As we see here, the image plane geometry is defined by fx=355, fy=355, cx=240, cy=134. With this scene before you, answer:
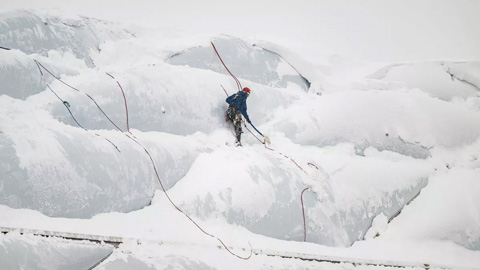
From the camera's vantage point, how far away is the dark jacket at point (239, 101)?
6664mm

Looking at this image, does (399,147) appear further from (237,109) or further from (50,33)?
(50,33)

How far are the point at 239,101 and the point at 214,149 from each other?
3.62 feet

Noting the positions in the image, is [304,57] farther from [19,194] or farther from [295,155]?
[19,194]

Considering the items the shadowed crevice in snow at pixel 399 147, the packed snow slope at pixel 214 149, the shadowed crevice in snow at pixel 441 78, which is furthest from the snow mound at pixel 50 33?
the shadowed crevice in snow at pixel 441 78

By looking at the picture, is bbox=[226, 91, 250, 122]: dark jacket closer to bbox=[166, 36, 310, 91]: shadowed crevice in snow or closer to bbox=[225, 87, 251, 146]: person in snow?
bbox=[225, 87, 251, 146]: person in snow

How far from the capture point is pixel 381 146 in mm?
7270

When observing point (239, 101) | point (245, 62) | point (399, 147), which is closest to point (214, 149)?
point (239, 101)

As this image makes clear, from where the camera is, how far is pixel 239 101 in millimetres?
6695

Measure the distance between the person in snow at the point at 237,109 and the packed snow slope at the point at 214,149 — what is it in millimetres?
240

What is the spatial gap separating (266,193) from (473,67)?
783cm

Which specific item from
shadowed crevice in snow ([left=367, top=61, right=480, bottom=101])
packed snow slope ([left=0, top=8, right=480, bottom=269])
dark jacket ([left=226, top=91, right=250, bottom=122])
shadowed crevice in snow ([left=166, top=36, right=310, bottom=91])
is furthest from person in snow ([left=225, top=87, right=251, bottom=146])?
shadowed crevice in snow ([left=367, top=61, right=480, bottom=101])

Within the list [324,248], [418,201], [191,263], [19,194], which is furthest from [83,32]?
[418,201]

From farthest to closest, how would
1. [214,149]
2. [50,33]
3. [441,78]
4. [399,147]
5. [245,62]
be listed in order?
[441,78], [245,62], [50,33], [399,147], [214,149]

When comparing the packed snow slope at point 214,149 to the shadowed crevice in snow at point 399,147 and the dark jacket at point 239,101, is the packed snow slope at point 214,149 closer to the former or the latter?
the shadowed crevice in snow at point 399,147
